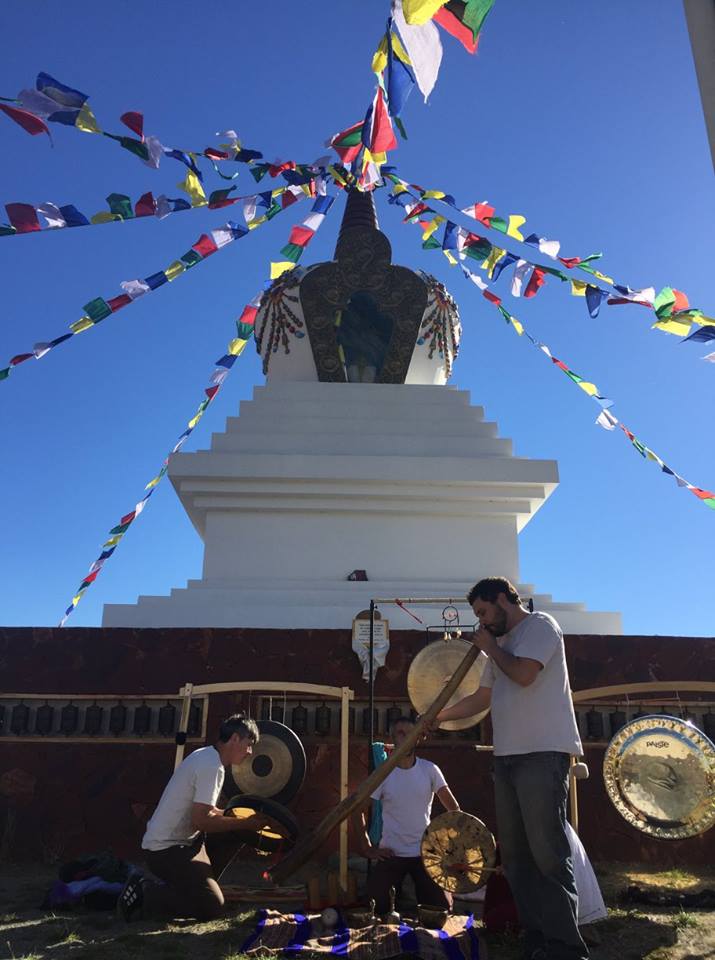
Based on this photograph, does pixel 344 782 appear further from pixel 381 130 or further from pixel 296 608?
pixel 381 130

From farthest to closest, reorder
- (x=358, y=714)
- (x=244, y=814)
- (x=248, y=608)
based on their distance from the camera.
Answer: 1. (x=248, y=608)
2. (x=358, y=714)
3. (x=244, y=814)

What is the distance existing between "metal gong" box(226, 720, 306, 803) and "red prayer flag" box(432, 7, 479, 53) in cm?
376

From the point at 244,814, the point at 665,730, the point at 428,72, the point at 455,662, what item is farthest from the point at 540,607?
the point at 428,72

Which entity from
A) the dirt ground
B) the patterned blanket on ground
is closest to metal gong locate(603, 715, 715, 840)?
the dirt ground

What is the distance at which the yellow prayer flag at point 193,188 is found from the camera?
5.88 metres

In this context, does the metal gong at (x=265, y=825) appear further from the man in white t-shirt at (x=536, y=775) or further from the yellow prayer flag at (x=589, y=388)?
the yellow prayer flag at (x=589, y=388)

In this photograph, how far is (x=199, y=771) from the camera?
3.39 m

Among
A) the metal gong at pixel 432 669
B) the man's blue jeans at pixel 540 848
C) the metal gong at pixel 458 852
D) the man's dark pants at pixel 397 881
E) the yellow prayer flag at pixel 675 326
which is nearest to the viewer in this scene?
the man's blue jeans at pixel 540 848

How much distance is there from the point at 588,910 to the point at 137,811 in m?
3.10

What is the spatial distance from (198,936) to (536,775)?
1687mm

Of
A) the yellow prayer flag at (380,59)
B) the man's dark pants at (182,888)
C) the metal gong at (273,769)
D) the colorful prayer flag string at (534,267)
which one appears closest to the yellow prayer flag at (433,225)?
the colorful prayer flag string at (534,267)

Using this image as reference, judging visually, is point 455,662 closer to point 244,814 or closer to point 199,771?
point 244,814

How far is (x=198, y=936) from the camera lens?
3152 millimetres

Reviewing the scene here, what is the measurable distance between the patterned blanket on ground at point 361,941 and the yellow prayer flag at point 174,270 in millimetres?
5558
